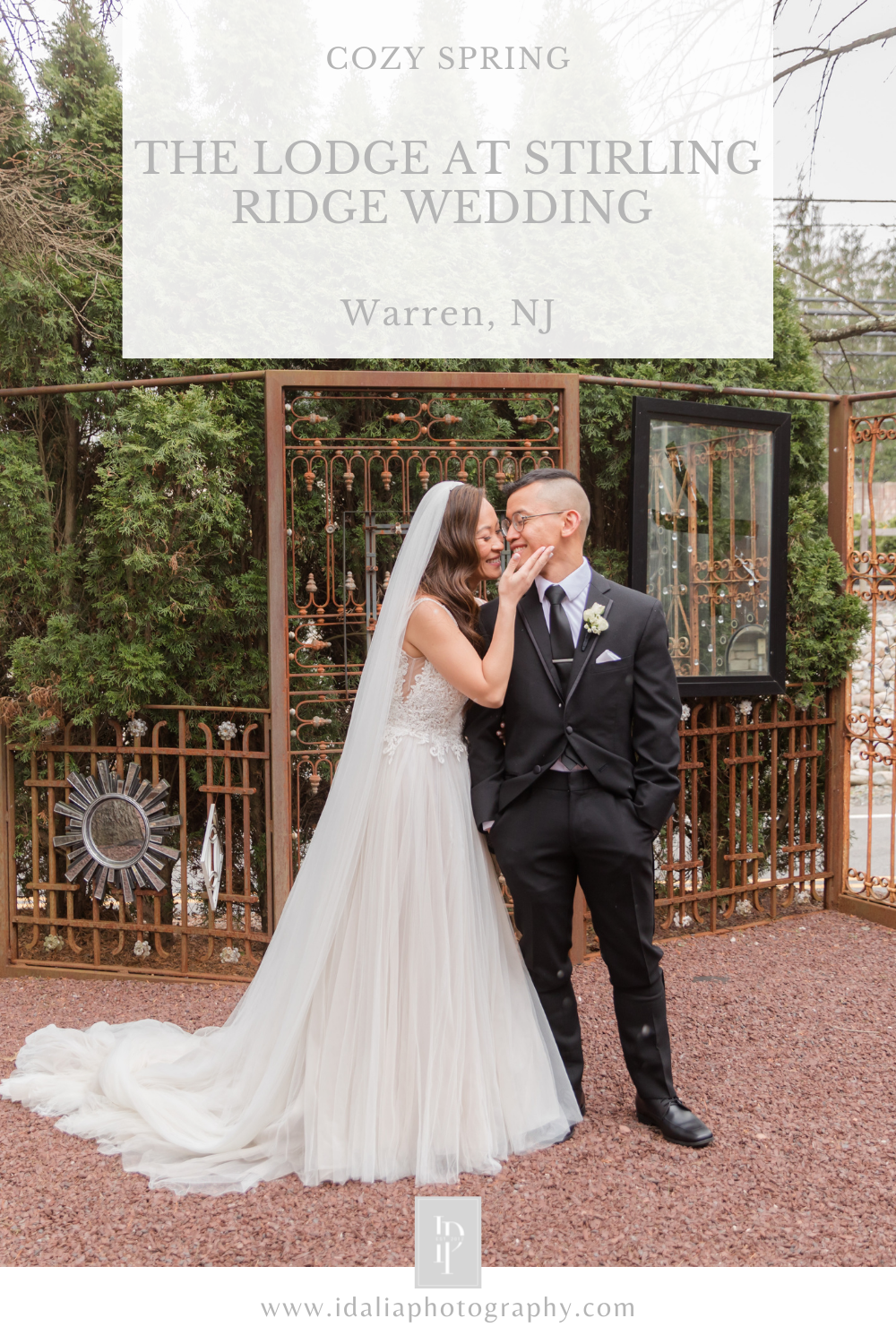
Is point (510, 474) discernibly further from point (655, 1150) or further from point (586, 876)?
point (655, 1150)

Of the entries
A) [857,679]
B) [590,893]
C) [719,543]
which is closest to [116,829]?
[590,893]

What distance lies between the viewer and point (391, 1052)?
9.53 feet

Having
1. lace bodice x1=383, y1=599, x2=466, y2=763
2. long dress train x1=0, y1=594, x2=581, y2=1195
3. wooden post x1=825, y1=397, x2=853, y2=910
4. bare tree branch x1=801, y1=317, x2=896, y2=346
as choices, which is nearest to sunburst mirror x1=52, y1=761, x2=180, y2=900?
long dress train x1=0, y1=594, x2=581, y2=1195

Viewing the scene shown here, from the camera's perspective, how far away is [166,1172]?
9.41 feet

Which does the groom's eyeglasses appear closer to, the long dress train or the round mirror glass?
the long dress train

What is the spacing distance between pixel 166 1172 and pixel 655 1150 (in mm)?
1540

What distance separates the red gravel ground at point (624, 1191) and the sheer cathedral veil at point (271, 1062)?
98 mm

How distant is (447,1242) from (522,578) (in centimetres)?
186

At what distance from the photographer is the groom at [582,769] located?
303 cm

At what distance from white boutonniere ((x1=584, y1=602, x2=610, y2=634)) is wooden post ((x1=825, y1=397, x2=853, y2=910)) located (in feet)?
10.3

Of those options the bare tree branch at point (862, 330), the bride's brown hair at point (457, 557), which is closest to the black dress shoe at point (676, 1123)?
the bride's brown hair at point (457, 557)

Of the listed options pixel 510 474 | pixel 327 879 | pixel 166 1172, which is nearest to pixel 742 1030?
pixel 327 879

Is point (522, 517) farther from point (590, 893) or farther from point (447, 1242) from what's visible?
point (447, 1242)

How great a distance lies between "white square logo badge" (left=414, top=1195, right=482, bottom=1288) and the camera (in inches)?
92.4
